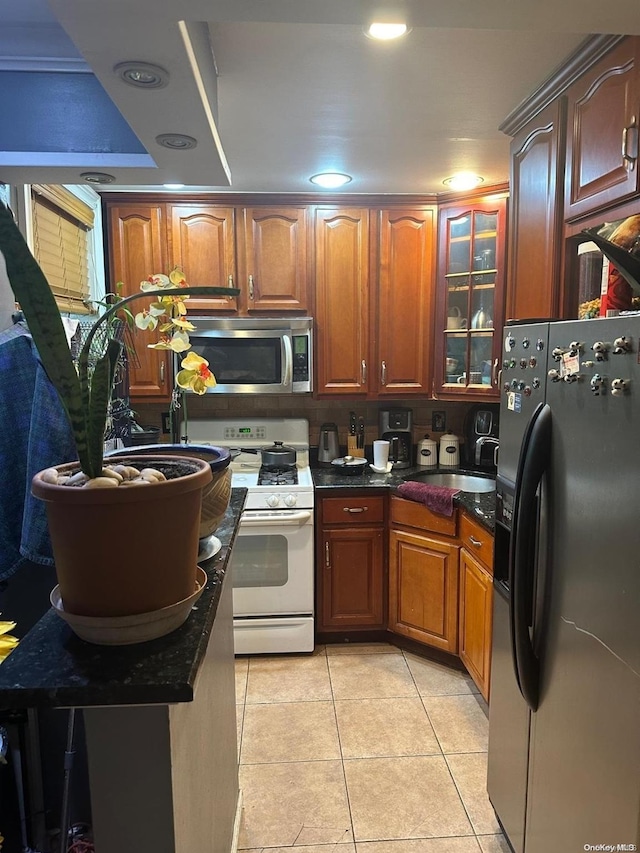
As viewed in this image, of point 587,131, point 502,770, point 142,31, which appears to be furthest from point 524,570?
point 142,31

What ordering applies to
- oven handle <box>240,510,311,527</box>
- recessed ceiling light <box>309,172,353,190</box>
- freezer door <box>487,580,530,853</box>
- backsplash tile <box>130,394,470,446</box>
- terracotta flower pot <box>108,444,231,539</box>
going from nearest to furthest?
terracotta flower pot <box>108,444,231,539</box>, freezer door <box>487,580,530,853</box>, recessed ceiling light <box>309,172,353,190</box>, oven handle <box>240,510,311,527</box>, backsplash tile <box>130,394,470,446</box>

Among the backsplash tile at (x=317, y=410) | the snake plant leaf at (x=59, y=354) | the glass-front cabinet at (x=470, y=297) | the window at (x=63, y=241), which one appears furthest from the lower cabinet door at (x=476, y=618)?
the window at (x=63, y=241)

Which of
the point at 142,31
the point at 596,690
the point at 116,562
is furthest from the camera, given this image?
the point at 596,690

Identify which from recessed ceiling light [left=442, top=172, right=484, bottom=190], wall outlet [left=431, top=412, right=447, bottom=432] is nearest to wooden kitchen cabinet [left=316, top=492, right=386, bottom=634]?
wall outlet [left=431, top=412, right=447, bottom=432]

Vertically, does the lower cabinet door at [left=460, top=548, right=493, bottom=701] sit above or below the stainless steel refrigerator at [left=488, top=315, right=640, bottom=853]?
below

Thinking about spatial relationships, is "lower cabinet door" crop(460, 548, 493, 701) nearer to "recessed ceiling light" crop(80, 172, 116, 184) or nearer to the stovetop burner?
the stovetop burner

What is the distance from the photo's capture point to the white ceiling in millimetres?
1055

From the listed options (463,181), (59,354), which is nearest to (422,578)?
(463,181)

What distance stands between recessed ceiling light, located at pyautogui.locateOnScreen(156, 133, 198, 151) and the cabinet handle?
1100 millimetres

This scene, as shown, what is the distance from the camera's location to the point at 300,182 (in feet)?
9.32

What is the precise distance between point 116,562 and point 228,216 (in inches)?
104

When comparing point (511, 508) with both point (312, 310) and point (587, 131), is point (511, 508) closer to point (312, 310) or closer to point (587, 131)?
point (587, 131)

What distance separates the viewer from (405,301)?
10.2 feet

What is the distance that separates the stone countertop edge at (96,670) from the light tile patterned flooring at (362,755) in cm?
145
